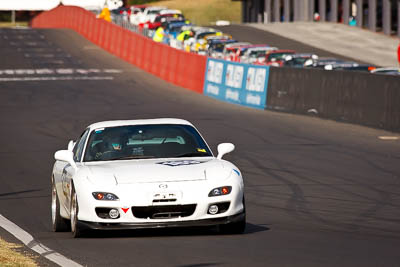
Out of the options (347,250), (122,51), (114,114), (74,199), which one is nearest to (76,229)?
(74,199)

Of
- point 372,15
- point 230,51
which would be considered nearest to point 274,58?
point 230,51

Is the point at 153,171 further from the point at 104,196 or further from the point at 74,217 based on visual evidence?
the point at 74,217

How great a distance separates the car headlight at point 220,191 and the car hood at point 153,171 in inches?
6.4

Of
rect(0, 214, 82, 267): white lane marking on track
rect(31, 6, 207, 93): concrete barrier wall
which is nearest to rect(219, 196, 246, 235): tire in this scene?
rect(0, 214, 82, 267): white lane marking on track

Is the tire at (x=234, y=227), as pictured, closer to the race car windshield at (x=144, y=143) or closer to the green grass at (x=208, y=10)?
the race car windshield at (x=144, y=143)

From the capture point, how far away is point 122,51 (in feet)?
186

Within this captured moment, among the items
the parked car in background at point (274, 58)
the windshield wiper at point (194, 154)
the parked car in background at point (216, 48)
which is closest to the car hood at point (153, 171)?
the windshield wiper at point (194, 154)

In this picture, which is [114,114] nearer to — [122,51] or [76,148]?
[76,148]

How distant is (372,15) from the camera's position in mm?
73875

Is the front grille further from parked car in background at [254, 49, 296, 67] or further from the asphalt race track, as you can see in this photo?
parked car in background at [254, 49, 296, 67]

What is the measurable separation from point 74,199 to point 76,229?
0.33 meters

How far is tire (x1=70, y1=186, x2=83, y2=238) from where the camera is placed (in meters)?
10.5

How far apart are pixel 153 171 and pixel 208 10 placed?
132498mm

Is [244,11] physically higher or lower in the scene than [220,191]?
lower
